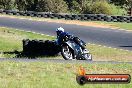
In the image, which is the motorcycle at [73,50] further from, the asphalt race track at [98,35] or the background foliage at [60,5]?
the background foliage at [60,5]

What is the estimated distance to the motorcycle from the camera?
16594 mm

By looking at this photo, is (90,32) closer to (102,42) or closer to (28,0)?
(102,42)

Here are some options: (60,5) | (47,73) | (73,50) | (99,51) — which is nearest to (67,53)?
(73,50)

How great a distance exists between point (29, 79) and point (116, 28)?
25.3m

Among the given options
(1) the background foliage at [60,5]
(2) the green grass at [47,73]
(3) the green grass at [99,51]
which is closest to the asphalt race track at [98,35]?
(3) the green grass at [99,51]

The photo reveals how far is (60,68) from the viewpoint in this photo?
40.0 feet

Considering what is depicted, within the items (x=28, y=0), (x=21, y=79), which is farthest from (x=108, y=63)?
(x=28, y=0)

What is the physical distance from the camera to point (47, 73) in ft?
37.8

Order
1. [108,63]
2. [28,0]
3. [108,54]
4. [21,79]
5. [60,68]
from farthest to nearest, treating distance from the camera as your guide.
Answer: [28,0] → [108,54] → [108,63] → [60,68] → [21,79]

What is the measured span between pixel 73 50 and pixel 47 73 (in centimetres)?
539

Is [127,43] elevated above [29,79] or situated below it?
below

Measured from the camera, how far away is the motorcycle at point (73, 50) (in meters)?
16.6

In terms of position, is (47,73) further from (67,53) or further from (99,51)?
(99,51)

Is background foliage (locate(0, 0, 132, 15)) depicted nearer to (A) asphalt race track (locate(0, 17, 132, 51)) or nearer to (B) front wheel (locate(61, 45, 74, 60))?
(A) asphalt race track (locate(0, 17, 132, 51))
